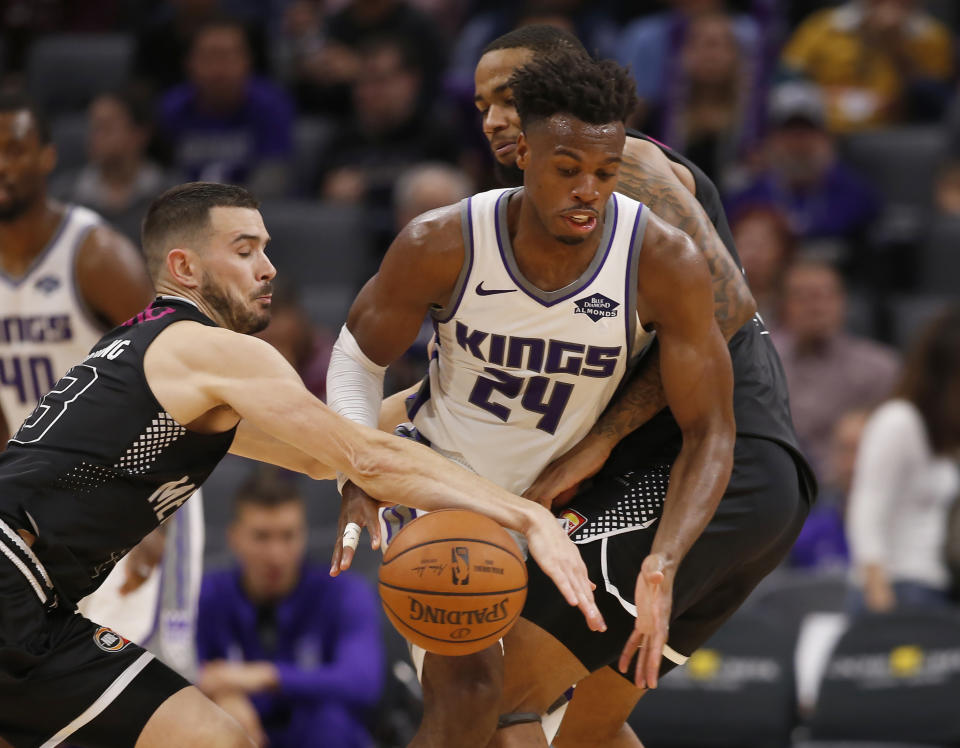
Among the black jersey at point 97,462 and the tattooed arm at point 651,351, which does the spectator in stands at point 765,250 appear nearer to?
the tattooed arm at point 651,351

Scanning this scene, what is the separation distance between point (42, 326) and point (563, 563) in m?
2.80

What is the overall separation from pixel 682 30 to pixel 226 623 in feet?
15.8

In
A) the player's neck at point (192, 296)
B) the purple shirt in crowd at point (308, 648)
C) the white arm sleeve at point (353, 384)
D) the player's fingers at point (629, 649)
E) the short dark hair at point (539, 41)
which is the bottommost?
the purple shirt in crowd at point (308, 648)

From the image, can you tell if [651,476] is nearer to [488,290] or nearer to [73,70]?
[488,290]

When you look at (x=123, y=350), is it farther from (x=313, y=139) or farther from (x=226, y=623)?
(x=313, y=139)

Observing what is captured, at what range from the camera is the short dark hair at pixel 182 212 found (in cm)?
440

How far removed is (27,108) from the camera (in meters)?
5.82

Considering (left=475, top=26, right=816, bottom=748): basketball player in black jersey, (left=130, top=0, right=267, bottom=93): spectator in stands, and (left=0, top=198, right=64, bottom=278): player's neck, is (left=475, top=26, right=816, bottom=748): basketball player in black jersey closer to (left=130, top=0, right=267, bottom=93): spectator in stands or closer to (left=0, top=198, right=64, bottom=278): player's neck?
(left=0, top=198, right=64, bottom=278): player's neck

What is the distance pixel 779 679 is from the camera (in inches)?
295

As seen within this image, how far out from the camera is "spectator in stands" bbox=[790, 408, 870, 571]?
8.41m

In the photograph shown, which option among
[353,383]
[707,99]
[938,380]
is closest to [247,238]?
[353,383]

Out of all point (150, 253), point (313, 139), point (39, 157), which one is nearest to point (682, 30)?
point (313, 139)

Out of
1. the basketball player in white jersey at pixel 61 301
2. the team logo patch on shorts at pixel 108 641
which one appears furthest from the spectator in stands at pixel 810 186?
the team logo patch on shorts at pixel 108 641

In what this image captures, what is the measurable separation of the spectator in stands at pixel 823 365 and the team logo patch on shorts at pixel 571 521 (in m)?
4.58
